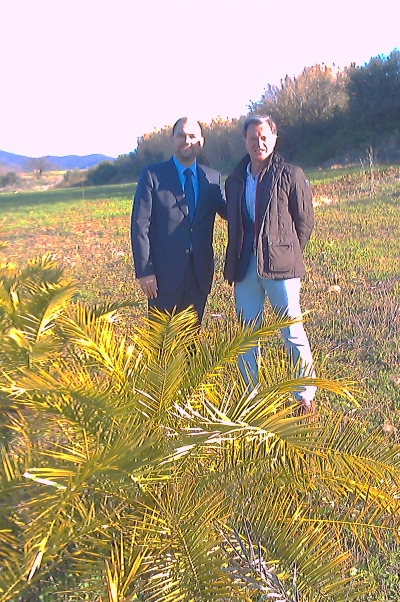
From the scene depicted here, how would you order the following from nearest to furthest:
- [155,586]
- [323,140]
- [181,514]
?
[155,586], [181,514], [323,140]

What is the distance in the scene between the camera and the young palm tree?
1913mm

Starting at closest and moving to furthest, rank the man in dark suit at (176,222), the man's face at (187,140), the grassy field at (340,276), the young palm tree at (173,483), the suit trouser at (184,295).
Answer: the young palm tree at (173,483) → the man's face at (187,140) → the man in dark suit at (176,222) → the suit trouser at (184,295) → the grassy field at (340,276)

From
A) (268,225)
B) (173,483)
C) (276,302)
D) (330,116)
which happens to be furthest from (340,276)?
(330,116)

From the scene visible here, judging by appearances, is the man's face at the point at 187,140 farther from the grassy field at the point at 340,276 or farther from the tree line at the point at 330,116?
the tree line at the point at 330,116

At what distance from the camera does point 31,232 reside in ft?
53.8

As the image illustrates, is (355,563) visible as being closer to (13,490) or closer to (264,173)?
(13,490)

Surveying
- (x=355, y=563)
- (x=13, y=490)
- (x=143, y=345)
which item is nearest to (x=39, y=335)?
(x=143, y=345)

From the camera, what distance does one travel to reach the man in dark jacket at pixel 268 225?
3395 millimetres

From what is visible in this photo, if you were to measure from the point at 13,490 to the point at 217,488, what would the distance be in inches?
29.3


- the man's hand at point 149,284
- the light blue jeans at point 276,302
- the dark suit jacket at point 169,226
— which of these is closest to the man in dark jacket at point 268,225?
the light blue jeans at point 276,302

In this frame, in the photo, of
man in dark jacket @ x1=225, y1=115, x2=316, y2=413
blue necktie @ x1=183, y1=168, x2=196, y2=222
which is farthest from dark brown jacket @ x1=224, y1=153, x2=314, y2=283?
blue necktie @ x1=183, y1=168, x2=196, y2=222

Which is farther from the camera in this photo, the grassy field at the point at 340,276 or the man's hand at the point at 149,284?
the grassy field at the point at 340,276

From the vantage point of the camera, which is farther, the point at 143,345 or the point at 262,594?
the point at 143,345

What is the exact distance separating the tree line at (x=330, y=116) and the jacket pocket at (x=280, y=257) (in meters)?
24.1
